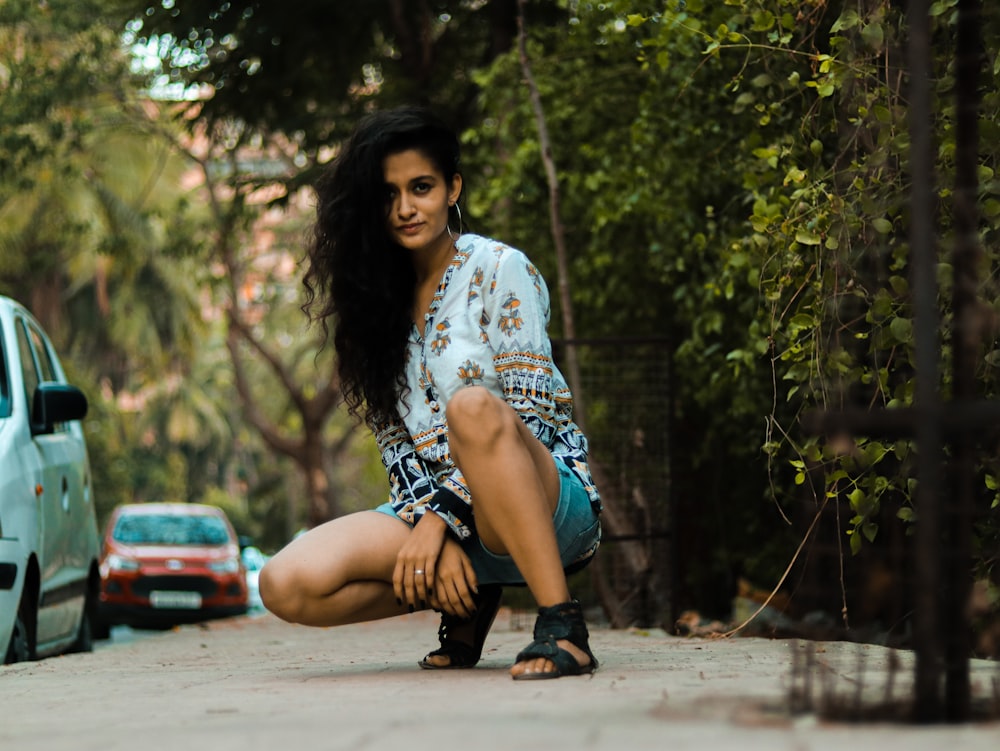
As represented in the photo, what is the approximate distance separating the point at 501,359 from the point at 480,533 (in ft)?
1.68

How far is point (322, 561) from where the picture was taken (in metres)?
4.24

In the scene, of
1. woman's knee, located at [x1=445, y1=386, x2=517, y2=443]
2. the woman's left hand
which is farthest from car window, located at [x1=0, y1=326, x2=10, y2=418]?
woman's knee, located at [x1=445, y1=386, x2=517, y2=443]

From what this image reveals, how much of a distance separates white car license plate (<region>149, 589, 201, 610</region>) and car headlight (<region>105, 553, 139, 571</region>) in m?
0.40

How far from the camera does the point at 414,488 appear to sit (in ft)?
14.3

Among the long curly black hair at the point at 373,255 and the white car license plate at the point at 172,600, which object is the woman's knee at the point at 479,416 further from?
the white car license plate at the point at 172,600

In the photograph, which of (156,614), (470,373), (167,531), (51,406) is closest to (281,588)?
(470,373)

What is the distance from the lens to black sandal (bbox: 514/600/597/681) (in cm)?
373

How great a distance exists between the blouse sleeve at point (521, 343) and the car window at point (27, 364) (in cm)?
343

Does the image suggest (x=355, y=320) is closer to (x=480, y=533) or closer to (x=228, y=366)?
(x=480, y=533)

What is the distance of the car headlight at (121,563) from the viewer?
55.6 ft

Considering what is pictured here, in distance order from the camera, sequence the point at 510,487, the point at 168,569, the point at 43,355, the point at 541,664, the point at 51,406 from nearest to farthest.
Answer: the point at 541,664
the point at 510,487
the point at 51,406
the point at 43,355
the point at 168,569

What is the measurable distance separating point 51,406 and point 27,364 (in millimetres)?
655

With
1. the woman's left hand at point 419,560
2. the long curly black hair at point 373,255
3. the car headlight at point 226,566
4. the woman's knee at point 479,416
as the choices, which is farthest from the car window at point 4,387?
the car headlight at point 226,566

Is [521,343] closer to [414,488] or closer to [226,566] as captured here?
[414,488]
